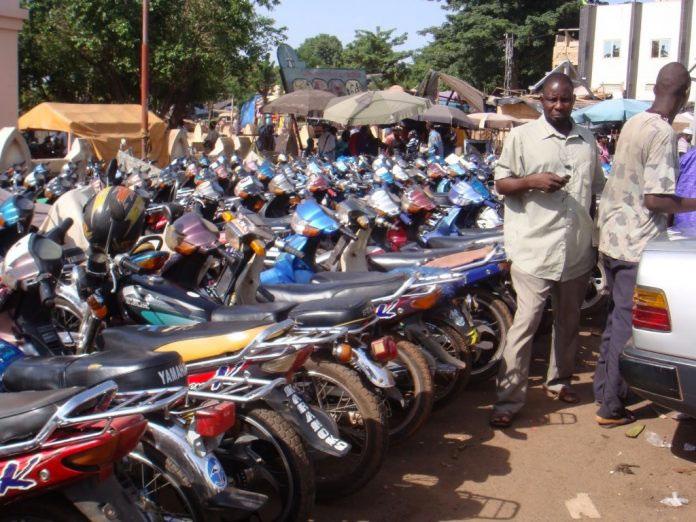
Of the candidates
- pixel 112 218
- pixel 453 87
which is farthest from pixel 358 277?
pixel 453 87

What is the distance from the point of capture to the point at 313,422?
3.10 meters

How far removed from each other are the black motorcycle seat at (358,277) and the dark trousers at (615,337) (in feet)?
4.37

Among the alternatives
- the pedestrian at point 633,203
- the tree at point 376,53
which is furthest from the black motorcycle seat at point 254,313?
the tree at point 376,53

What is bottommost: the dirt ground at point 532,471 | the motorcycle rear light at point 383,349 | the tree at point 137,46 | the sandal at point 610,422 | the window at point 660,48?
the dirt ground at point 532,471

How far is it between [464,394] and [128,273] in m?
2.45

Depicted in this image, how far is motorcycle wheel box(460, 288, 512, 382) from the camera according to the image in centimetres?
509

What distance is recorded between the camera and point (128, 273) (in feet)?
12.7

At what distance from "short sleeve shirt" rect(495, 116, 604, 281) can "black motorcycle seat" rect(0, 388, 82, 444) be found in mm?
2932

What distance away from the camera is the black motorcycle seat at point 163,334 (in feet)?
10.3

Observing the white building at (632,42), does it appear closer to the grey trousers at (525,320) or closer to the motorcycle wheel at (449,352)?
→ the grey trousers at (525,320)

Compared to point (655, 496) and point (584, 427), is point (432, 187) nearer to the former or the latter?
point (584, 427)

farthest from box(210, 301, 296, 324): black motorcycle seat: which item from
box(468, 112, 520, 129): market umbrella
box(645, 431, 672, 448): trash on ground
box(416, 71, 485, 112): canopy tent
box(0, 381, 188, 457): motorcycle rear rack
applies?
box(468, 112, 520, 129): market umbrella

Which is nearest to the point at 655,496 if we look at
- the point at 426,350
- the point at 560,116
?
the point at 426,350

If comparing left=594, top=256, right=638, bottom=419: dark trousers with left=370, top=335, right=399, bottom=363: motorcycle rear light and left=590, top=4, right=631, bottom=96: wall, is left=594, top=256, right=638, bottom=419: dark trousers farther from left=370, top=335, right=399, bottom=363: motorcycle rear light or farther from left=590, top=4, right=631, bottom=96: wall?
left=590, top=4, right=631, bottom=96: wall
